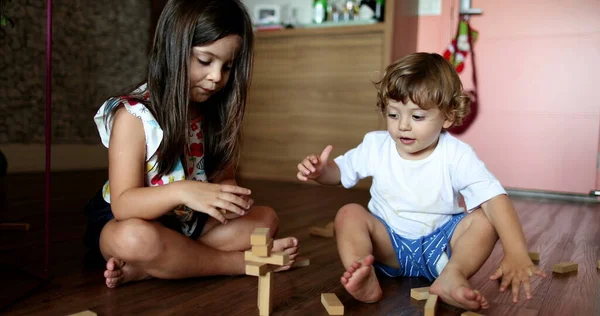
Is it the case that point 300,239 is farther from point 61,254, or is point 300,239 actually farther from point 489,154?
point 489,154

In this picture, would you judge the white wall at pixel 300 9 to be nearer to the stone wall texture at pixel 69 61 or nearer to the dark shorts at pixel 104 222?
the stone wall texture at pixel 69 61

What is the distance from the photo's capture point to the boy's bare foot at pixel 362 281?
0.86 m

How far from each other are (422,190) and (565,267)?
0.42m

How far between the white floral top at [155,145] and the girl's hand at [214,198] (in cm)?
14

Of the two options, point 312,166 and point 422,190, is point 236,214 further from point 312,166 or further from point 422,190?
point 422,190

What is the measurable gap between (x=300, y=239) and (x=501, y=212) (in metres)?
0.62

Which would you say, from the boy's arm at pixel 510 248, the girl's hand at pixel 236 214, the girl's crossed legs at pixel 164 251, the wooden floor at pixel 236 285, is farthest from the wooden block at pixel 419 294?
the girl's hand at pixel 236 214

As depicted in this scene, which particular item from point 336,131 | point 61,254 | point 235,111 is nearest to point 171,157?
point 235,111

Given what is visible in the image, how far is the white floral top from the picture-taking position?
0.97m

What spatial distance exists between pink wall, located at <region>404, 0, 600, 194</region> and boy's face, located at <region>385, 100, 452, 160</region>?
205cm

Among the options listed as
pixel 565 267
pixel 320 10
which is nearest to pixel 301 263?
pixel 565 267

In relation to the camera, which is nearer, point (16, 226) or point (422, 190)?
point (422, 190)

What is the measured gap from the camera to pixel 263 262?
799mm

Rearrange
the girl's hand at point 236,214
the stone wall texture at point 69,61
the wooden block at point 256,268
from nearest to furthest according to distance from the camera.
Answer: the wooden block at point 256,268 → the girl's hand at point 236,214 → the stone wall texture at point 69,61
